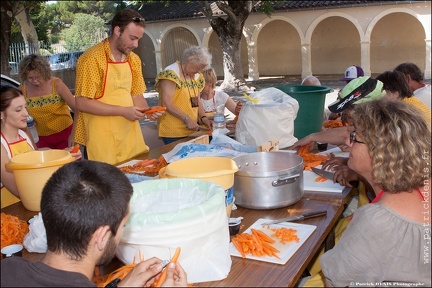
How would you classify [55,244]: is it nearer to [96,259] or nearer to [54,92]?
[96,259]

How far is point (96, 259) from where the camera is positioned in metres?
1.39

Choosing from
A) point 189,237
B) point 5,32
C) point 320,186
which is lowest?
point 320,186

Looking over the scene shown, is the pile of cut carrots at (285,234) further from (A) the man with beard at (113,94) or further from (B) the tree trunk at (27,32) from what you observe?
(B) the tree trunk at (27,32)

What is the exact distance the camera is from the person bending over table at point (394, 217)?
168 centimetres

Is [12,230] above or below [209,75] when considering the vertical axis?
below

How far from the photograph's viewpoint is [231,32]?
17078 mm

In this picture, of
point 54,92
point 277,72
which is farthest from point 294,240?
point 277,72

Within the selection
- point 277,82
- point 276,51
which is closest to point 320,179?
point 277,82

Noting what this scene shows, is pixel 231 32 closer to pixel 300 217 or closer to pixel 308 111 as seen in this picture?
pixel 308 111

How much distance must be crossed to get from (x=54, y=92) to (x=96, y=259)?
3.36m

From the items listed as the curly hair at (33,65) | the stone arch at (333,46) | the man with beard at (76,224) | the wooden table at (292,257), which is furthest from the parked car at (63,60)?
the man with beard at (76,224)

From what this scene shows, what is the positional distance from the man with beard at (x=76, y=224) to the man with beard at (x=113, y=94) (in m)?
2.04

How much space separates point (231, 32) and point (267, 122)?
46.4 ft

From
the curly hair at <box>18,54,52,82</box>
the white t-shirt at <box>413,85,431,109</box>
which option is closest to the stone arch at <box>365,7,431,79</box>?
the white t-shirt at <box>413,85,431,109</box>
